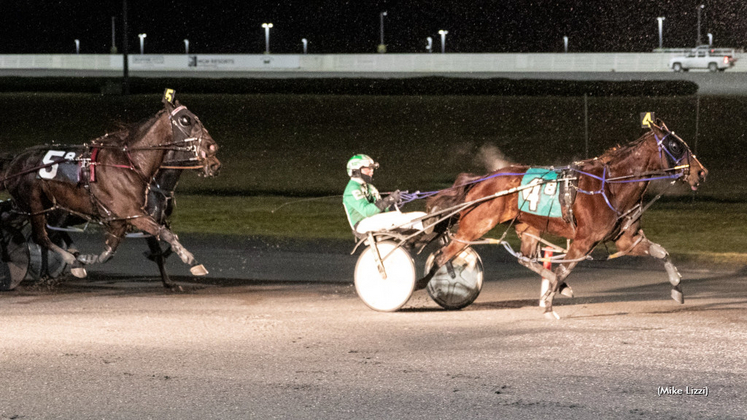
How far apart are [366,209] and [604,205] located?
2229 millimetres

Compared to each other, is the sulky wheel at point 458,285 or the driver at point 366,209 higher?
the driver at point 366,209

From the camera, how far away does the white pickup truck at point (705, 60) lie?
162ft

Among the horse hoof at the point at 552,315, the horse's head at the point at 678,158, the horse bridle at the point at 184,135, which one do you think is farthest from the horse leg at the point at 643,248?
the horse bridle at the point at 184,135

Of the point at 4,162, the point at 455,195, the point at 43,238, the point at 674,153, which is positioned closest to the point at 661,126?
the point at 674,153

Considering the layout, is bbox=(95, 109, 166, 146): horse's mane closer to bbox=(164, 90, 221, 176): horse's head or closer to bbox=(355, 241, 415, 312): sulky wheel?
bbox=(164, 90, 221, 176): horse's head

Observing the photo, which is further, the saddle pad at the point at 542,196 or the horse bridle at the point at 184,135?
the horse bridle at the point at 184,135

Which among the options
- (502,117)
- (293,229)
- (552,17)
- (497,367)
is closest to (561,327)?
(497,367)

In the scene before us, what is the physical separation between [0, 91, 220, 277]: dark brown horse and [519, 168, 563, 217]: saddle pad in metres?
3.20

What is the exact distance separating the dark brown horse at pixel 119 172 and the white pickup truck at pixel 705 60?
143 ft

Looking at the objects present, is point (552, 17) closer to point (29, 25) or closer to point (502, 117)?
point (29, 25)

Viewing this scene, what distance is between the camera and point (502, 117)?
32.1 metres

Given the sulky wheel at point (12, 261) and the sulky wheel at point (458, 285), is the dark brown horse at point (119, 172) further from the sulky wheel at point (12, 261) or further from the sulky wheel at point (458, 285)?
the sulky wheel at point (458, 285)

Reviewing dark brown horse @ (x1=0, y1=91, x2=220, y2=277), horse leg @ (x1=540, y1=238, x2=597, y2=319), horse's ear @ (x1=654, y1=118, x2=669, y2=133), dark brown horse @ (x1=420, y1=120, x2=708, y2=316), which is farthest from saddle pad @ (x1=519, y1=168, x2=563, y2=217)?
dark brown horse @ (x1=0, y1=91, x2=220, y2=277)

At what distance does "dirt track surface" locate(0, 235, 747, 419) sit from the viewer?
622 centimetres
